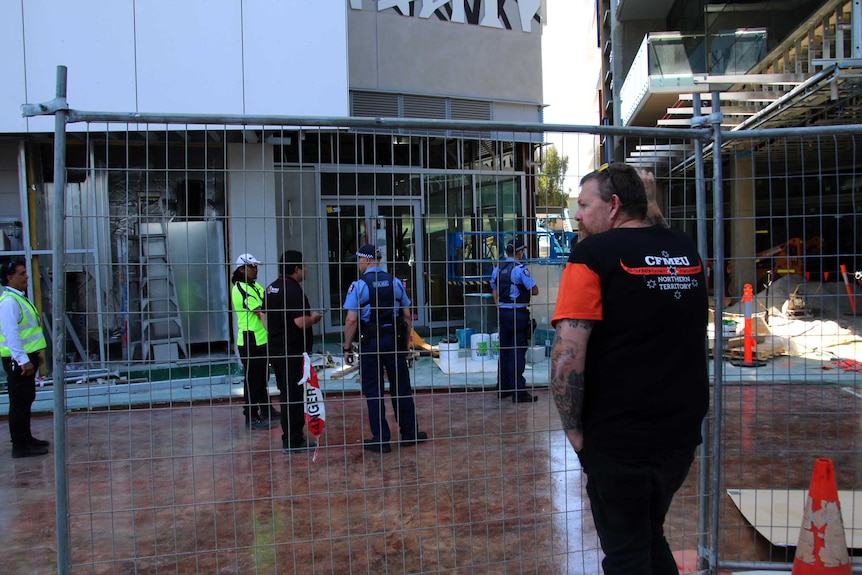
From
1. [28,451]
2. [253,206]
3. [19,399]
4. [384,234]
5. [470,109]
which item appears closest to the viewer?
[384,234]

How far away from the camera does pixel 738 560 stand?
366cm

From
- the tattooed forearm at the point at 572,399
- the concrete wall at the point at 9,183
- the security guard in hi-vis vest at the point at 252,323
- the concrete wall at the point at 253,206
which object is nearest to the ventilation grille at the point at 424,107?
the concrete wall at the point at 253,206

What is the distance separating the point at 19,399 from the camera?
6.06 meters

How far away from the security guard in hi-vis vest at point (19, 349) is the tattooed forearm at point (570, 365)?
5500 millimetres

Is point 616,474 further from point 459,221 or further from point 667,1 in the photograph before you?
point 667,1

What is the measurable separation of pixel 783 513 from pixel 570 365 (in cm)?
280

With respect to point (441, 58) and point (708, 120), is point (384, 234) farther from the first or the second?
point (441, 58)

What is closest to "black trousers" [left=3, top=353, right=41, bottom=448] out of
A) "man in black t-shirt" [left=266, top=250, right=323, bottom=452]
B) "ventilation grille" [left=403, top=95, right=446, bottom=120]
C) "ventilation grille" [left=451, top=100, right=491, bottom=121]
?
"man in black t-shirt" [left=266, top=250, right=323, bottom=452]

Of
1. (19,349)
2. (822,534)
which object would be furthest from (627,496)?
(19,349)

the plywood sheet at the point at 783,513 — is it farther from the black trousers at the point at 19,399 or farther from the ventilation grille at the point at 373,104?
the ventilation grille at the point at 373,104

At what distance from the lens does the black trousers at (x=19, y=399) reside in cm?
605

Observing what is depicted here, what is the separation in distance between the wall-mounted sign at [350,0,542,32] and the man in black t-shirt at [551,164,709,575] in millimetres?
11608

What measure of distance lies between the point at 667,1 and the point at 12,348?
24658 mm

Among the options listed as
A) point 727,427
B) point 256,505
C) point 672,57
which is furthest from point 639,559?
point 672,57
